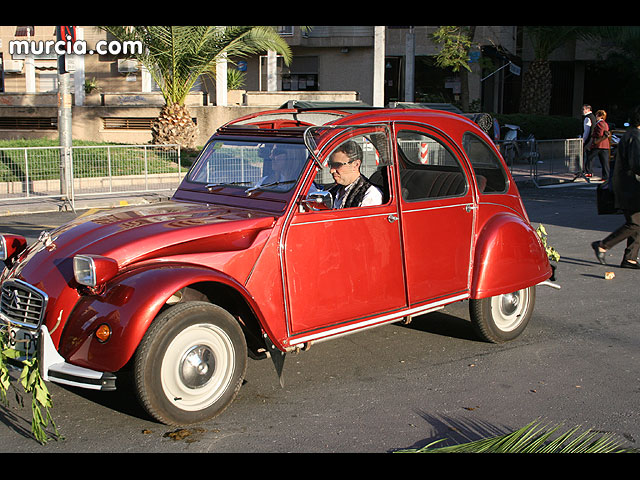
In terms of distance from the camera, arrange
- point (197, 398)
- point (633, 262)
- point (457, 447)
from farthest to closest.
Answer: point (633, 262) → point (197, 398) → point (457, 447)

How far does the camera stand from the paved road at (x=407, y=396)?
4457 mm

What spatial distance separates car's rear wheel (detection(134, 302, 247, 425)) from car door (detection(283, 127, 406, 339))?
48 centimetres

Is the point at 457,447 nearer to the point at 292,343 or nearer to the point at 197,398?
the point at 292,343

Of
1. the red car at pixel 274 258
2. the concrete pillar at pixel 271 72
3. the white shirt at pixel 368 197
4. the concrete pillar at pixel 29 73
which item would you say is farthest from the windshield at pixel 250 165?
the concrete pillar at pixel 29 73

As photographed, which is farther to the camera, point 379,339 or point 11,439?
point 379,339

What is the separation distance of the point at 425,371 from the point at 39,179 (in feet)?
39.2

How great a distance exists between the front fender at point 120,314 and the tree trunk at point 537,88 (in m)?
31.0

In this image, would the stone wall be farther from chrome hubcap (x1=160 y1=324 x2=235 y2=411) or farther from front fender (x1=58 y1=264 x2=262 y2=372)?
front fender (x1=58 y1=264 x2=262 y2=372)

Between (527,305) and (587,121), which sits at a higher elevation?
(587,121)

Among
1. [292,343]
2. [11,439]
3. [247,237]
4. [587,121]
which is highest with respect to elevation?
[587,121]

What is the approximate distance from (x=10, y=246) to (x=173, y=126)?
16.5 m

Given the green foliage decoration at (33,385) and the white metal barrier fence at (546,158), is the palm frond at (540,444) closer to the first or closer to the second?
the green foliage decoration at (33,385)

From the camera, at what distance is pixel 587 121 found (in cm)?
1978
